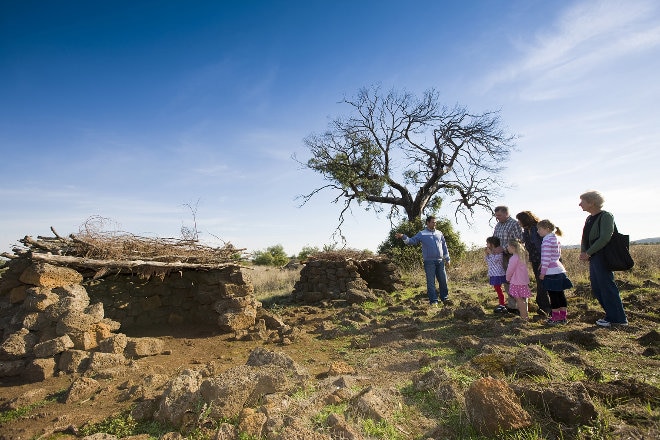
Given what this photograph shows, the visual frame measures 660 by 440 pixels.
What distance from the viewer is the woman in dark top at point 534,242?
6148mm

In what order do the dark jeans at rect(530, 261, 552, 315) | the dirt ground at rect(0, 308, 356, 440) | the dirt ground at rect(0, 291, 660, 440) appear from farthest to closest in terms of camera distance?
1. the dark jeans at rect(530, 261, 552, 315)
2. the dirt ground at rect(0, 291, 660, 440)
3. the dirt ground at rect(0, 308, 356, 440)

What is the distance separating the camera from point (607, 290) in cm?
509

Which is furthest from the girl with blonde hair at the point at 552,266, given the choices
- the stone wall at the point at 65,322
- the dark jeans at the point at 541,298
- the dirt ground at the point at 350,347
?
the stone wall at the point at 65,322

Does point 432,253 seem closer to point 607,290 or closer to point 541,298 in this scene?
point 541,298

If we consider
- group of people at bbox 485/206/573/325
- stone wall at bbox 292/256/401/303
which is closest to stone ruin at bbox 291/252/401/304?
stone wall at bbox 292/256/401/303

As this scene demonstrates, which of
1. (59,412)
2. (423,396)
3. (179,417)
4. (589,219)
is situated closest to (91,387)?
(59,412)

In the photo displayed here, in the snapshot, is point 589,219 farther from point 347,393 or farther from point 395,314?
point 347,393

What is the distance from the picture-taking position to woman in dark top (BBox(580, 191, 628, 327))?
195 inches

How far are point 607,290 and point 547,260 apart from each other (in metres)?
0.82

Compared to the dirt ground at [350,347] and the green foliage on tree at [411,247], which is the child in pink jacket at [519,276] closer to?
the dirt ground at [350,347]

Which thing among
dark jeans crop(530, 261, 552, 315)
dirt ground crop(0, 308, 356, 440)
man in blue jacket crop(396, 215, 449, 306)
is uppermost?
man in blue jacket crop(396, 215, 449, 306)

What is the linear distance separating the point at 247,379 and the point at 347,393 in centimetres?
89

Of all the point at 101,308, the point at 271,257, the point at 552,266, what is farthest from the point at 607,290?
the point at 271,257

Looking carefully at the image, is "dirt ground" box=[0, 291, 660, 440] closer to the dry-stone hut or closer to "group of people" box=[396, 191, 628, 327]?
the dry-stone hut
